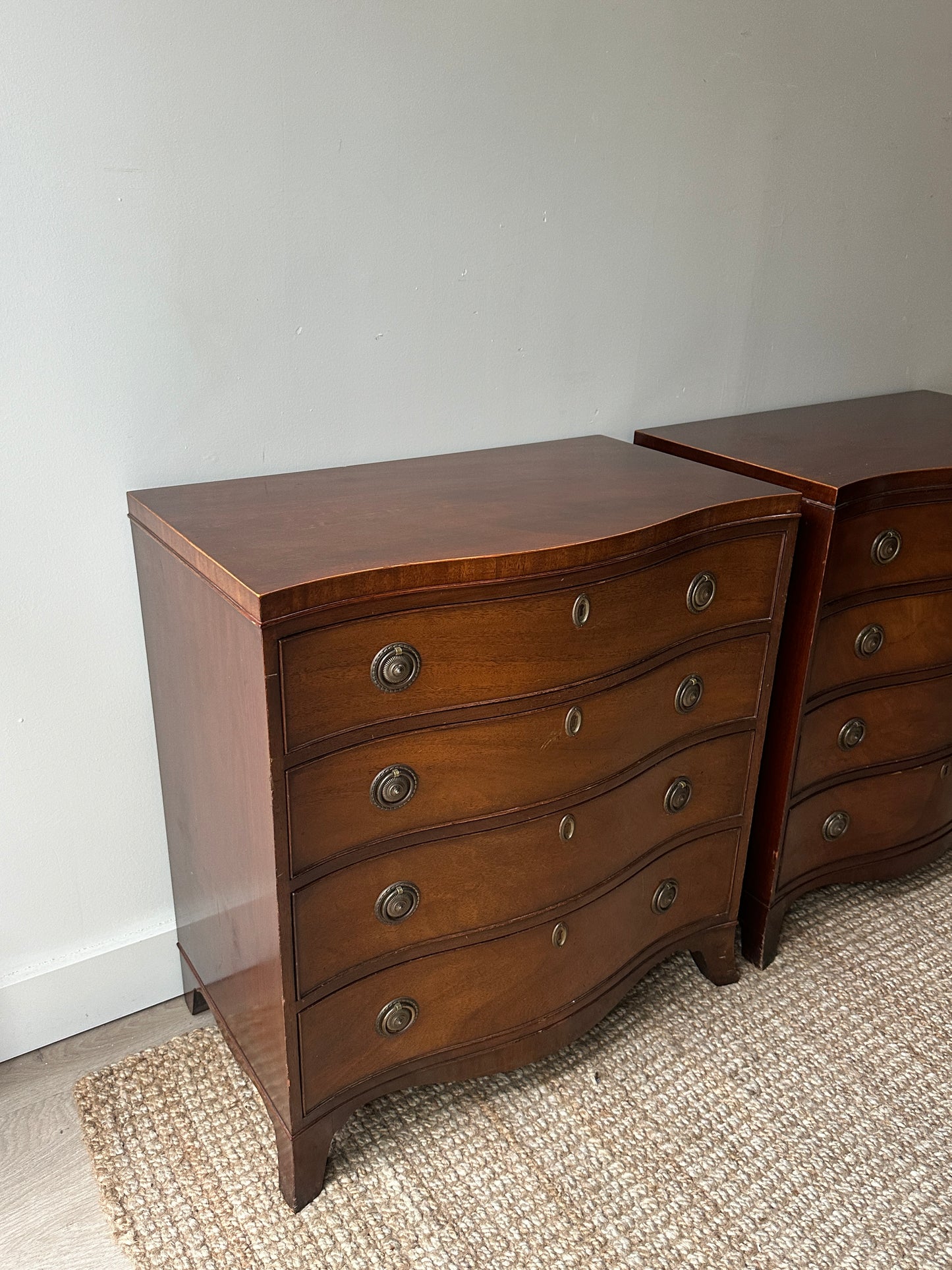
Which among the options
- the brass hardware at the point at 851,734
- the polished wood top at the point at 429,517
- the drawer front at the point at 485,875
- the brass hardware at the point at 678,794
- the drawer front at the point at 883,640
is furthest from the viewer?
the brass hardware at the point at 851,734

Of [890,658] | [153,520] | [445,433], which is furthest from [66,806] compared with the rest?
[890,658]

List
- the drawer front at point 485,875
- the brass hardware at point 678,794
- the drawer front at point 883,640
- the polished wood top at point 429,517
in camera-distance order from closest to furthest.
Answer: the polished wood top at point 429,517, the drawer front at point 485,875, the brass hardware at point 678,794, the drawer front at point 883,640

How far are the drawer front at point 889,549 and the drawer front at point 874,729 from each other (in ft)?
0.69

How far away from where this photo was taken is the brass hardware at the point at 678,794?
5.06ft

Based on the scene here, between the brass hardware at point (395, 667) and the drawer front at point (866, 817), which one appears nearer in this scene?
the brass hardware at point (395, 667)

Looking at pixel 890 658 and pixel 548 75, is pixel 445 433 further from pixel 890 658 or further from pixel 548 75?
pixel 890 658

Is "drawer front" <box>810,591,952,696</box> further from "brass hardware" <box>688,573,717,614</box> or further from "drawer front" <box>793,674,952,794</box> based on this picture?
"brass hardware" <box>688,573,717,614</box>

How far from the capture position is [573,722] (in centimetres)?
132

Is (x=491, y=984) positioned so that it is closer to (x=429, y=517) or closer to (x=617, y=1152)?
(x=617, y=1152)

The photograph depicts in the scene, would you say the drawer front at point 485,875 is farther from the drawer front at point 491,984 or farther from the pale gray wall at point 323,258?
the pale gray wall at point 323,258

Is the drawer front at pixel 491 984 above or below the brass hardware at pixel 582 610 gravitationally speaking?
below

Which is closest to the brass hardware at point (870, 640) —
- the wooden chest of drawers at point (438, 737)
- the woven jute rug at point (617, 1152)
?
the wooden chest of drawers at point (438, 737)

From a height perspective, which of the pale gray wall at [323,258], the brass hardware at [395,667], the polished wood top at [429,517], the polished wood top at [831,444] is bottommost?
A: the brass hardware at [395,667]

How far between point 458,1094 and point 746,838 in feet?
1.96
